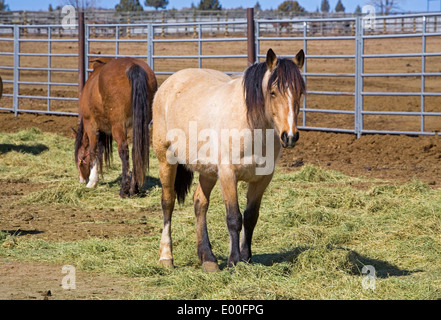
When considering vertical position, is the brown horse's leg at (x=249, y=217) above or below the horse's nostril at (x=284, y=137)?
below

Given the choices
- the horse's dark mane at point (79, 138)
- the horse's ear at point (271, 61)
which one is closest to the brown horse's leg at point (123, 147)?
the horse's dark mane at point (79, 138)

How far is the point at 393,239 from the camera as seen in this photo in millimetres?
5445

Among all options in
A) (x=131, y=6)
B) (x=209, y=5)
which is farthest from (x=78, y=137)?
(x=209, y=5)

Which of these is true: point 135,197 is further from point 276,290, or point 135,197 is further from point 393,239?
point 276,290

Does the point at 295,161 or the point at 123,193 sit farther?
the point at 295,161

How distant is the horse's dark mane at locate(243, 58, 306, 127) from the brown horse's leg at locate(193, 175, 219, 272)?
3.03 feet

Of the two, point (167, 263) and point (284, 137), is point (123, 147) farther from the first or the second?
point (284, 137)

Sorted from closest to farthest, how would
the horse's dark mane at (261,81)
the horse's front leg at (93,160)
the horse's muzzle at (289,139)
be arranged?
the horse's muzzle at (289,139)
the horse's dark mane at (261,81)
the horse's front leg at (93,160)

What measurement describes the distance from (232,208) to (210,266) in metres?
0.51

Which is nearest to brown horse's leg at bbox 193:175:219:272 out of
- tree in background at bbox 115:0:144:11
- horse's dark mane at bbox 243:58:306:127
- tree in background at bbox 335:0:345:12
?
horse's dark mane at bbox 243:58:306:127

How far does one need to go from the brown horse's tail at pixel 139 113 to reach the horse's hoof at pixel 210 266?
1.55 meters

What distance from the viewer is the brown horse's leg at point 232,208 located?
4.38 meters

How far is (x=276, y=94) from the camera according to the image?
4.13 metres

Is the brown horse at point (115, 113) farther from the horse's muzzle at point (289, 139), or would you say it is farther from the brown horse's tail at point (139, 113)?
the horse's muzzle at point (289, 139)
